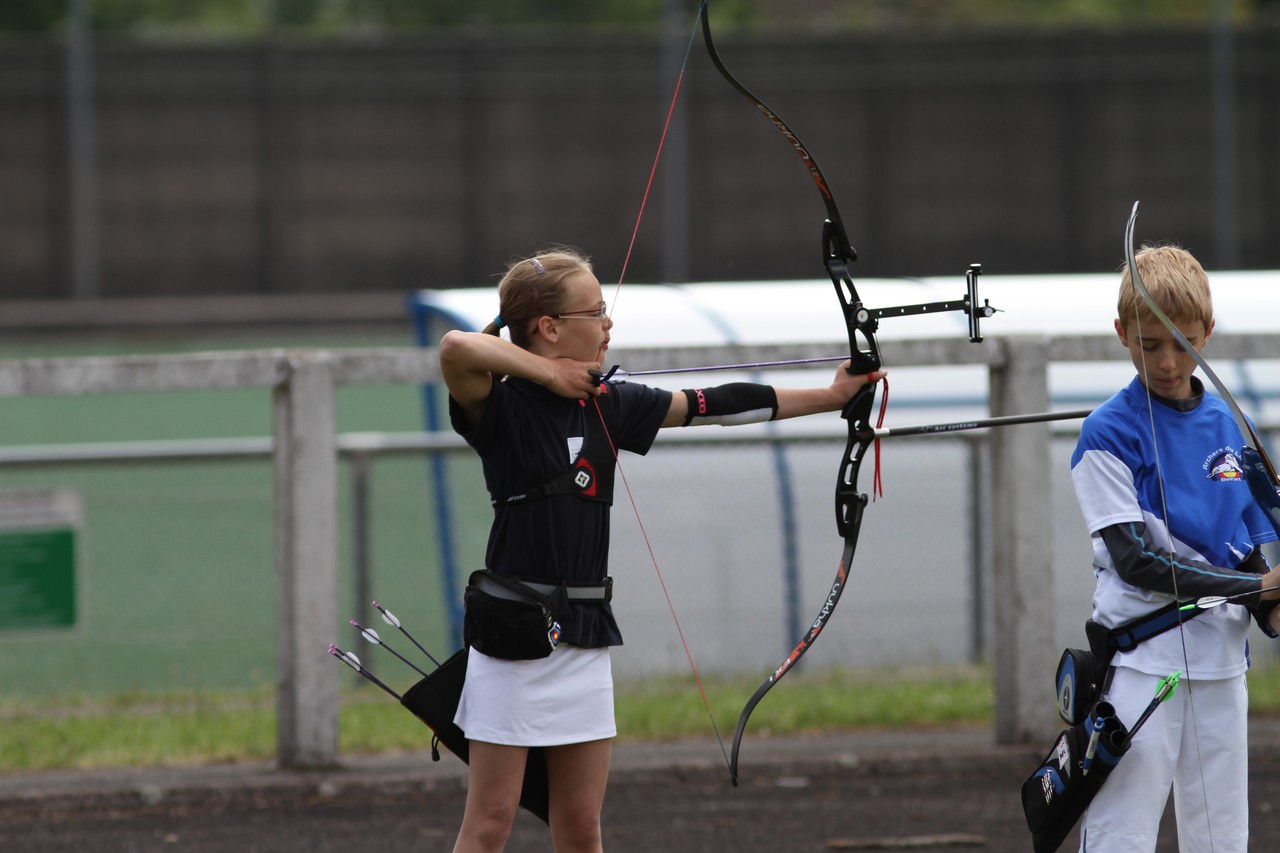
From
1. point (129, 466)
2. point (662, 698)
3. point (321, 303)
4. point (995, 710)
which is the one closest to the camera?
point (995, 710)

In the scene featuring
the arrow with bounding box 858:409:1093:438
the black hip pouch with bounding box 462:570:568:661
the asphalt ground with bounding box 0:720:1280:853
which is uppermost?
the arrow with bounding box 858:409:1093:438

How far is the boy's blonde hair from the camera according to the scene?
11.0 ft

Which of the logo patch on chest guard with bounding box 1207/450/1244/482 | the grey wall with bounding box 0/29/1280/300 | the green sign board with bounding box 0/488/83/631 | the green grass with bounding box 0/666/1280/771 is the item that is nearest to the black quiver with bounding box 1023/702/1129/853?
the logo patch on chest guard with bounding box 1207/450/1244/482

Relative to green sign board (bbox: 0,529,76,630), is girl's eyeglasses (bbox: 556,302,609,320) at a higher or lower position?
higher

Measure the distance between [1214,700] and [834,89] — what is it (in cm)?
3338

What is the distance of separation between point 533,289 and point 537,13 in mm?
54705

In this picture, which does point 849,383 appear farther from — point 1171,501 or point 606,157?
point 606,157

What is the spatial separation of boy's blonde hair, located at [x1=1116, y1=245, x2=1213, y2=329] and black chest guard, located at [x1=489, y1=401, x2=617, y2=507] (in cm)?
109

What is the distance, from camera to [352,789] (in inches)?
210

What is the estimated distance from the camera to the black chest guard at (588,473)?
3.34 m

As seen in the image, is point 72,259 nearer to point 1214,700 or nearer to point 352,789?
point 352,789

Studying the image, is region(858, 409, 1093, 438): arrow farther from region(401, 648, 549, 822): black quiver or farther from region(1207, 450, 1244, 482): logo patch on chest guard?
region(401, 648, 549, 822): black quiver

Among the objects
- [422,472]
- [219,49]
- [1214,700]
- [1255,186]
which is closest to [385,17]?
[219,49]

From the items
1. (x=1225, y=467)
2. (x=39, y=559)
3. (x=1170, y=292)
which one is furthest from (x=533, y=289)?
(x=39, y=559)
